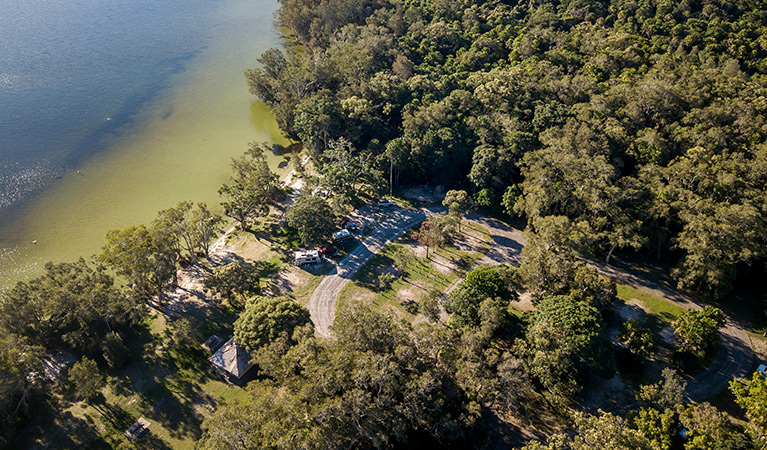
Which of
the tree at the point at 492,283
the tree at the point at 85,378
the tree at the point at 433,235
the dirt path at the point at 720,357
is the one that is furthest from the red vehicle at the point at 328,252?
the dirt path at the point at 720,357

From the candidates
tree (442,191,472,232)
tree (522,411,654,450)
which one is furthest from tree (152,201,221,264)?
tree (522,411,654,450)

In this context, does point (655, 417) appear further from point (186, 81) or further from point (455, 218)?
point (186, 81)

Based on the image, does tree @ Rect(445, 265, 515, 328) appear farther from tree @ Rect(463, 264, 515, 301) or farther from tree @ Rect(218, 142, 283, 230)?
tree @ Rect(218, 142, 283, 230)

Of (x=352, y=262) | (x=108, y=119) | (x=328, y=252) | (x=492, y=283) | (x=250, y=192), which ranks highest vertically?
(x=108, y=119)

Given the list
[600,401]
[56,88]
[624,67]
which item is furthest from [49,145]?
[624,67]

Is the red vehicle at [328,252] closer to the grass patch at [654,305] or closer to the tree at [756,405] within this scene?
the grass patch at [654,305]

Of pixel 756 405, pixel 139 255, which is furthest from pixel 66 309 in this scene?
pixel 756 405

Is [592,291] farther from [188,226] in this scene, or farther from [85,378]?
[85,378]
